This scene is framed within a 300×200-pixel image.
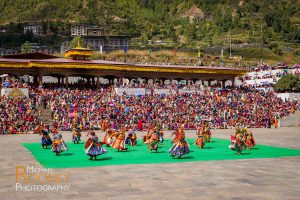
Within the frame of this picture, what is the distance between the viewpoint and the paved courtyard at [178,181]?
391 inches

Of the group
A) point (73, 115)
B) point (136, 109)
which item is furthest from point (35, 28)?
point (73, 115)

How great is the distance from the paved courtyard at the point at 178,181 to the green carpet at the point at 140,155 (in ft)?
2.81

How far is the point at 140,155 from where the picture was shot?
17734mm

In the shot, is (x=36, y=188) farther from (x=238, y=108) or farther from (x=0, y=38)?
(x=0, y=38)

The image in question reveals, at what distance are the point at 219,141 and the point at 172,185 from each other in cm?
1322

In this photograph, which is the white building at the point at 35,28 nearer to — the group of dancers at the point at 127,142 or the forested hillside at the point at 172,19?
the forested hillside at the point at 172,19

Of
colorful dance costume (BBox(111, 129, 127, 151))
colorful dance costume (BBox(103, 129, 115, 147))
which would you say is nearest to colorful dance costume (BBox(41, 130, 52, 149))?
colorful dance costume (BBox(103, 129, 115, 147))

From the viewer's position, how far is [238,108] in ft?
124

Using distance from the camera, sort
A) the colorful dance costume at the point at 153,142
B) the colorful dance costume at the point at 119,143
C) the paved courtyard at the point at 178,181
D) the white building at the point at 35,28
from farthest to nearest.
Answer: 1. the white building at the point at 35,28
2. the colorful dance costume at the point at 119,143
3. the colorful dance costume at the point at 153,142
4. the paved courtyard at the point at 178,181

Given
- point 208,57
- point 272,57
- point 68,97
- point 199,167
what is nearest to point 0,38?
point 208,57

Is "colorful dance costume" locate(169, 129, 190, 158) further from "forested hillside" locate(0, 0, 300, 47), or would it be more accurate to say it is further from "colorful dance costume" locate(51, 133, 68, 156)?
"forested hillside" locate(0, 0, 300, 47)

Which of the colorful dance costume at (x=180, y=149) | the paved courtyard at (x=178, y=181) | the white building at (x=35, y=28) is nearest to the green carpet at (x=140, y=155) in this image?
the colorful dance costume at (x=180, y=149)

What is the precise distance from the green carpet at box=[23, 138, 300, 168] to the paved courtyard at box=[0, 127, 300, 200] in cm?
86

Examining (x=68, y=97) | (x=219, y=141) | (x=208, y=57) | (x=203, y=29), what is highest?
(x=203, y=29)
